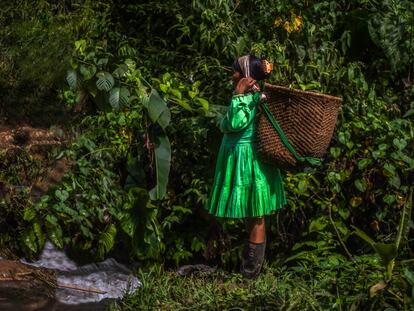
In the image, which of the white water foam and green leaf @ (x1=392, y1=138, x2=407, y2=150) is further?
green leaf @ (x1=392, y1=138, x2=407, y2=150)

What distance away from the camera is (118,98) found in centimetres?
568

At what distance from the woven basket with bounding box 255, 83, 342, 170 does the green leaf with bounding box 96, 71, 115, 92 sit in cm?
115

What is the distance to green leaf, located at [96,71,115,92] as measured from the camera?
564 cm

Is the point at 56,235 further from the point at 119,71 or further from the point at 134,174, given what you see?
the point at 119,71

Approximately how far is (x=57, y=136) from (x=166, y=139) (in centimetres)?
167

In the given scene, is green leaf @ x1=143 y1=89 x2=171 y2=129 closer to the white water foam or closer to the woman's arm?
the woman's arm

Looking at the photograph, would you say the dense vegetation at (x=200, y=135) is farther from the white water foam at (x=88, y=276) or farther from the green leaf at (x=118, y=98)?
the white water foam at (x=88, y=276)

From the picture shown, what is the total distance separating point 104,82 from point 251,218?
1413mm

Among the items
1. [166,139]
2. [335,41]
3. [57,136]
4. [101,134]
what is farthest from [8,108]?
[335,41]

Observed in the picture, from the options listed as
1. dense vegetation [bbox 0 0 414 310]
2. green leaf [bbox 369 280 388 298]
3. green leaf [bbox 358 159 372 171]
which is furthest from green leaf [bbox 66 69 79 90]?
green leaf [bbox 369 280 388 298]

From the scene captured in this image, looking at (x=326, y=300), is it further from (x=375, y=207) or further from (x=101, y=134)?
(x=101, y=134)

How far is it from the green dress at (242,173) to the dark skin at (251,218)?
5cm

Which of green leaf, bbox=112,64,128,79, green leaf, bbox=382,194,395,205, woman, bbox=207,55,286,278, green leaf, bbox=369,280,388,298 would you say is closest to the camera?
green leaf, bbox=369,280,388,298

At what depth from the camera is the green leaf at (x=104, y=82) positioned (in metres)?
5.64
